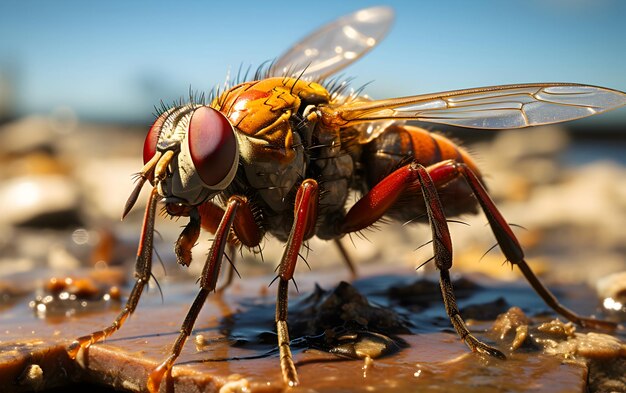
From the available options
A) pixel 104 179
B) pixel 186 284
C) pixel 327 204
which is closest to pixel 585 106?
pixel 327 204

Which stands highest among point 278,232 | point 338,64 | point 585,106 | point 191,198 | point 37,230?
point 338,64

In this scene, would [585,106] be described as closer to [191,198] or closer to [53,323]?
[191,198]

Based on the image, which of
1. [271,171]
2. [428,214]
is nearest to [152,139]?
[271,171]

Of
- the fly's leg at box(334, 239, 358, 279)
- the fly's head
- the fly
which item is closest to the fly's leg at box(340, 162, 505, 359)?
the fly

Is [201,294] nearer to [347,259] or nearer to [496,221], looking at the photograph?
[496,221]

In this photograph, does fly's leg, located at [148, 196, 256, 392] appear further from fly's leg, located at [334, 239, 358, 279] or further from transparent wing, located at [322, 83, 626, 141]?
fly's leg, located at [334, 239, 358, 279]

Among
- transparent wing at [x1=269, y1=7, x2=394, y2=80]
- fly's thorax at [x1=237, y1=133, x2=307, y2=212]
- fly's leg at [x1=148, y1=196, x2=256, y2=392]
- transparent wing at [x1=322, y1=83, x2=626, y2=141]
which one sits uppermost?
transparent wing at [x1=269, y1=7, x2=394, y2=80]

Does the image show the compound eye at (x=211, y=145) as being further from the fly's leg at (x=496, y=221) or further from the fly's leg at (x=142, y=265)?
the fly's leg at (x=496, y=221)
